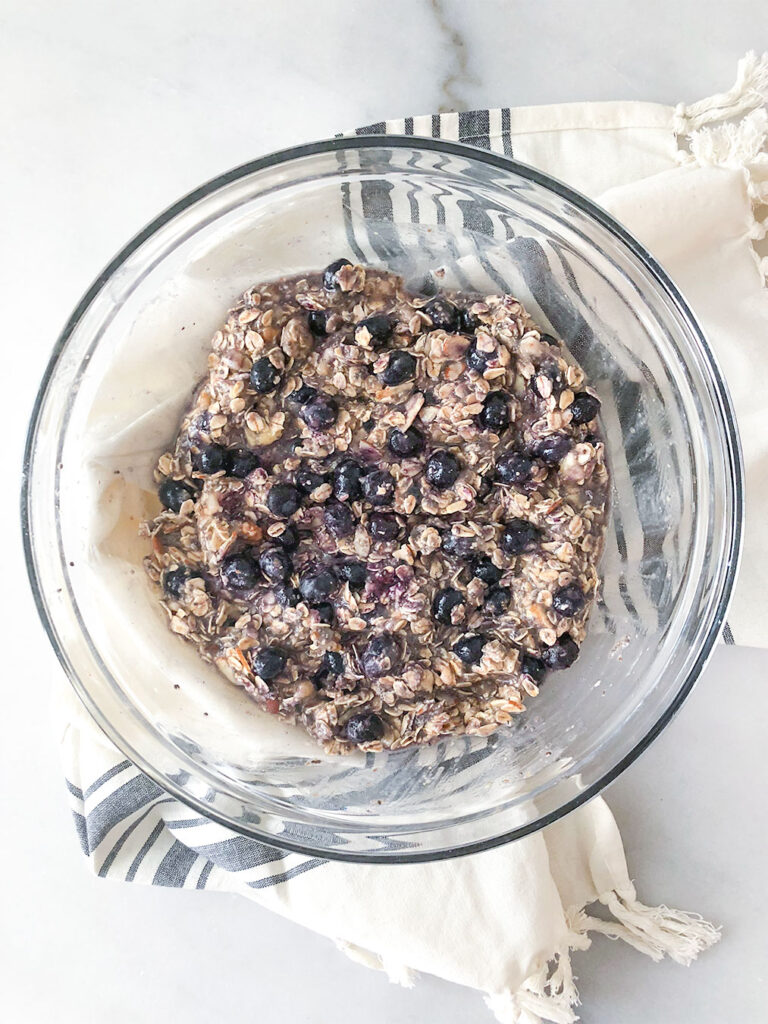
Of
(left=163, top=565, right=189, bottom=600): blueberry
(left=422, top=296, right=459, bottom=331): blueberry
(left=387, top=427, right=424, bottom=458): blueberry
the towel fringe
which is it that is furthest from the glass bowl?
the towel fringe

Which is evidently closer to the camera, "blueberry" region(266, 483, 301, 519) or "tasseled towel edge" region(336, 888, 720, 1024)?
"blueberry" region(266, 483, 301, 519)

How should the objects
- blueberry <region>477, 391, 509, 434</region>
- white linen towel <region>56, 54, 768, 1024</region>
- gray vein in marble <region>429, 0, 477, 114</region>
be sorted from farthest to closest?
1. gray vein in marble <region>429, 0, 477, 114</region>
2. white linen towel <region>56, 54, 768, 1024</region>
3. blueberry <region>477, 391, 509, 434</region>

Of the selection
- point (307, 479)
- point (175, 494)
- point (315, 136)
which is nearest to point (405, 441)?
point (307, 479)

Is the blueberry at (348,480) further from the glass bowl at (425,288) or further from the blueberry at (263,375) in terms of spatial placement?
the glass bowl at (425,288)

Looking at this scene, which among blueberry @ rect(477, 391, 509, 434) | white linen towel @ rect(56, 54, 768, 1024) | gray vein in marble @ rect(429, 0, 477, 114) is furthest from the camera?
gray vein in marble @ rect(429, 0, 477, 114)

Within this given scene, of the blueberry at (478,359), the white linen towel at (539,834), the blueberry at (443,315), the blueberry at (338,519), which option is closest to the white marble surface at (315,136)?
the white linen towel at (539,834)

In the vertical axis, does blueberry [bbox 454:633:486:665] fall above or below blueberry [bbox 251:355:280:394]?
below

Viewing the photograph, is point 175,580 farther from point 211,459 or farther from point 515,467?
point 515,467

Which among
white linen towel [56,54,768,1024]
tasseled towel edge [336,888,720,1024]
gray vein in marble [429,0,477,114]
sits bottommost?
tasseled towel edge [336,888,720,1024]

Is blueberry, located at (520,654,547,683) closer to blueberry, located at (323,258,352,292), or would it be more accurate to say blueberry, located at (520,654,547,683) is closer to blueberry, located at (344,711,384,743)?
blueberry, located at (344,711,384,743)
